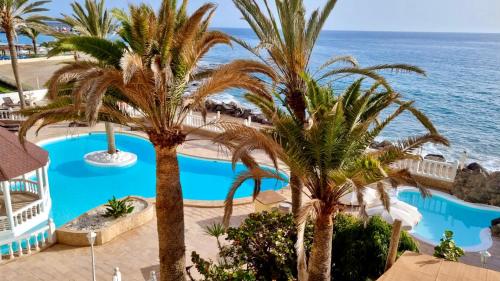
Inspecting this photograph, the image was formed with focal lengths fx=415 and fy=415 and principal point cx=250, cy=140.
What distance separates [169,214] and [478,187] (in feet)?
37.5

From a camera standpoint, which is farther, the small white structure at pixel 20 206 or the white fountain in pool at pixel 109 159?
the white fountain in pool at pixel 109 159

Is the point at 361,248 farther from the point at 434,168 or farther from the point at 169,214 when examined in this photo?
the point at 434,168

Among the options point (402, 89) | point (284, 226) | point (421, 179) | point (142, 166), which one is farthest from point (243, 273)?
point (402, 89)

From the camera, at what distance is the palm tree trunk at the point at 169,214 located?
762cm

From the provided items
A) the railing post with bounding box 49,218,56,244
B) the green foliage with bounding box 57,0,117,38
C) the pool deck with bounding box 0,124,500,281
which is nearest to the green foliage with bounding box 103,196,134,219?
the pool deck with bounding box 0,124,500,281

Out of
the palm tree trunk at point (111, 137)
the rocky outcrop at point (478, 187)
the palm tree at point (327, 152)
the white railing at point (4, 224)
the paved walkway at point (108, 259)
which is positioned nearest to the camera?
the palm tree at point (327, 152)

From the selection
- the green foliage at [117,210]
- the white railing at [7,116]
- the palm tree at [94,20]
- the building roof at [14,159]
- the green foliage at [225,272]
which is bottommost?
the green foliage at [117,210]

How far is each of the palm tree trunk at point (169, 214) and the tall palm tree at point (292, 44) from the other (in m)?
2.48

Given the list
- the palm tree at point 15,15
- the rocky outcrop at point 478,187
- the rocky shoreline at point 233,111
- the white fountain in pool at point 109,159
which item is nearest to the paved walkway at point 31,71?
the palm tree at point 15,15

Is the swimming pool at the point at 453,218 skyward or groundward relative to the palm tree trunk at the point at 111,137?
groundward

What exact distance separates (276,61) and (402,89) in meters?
53.9

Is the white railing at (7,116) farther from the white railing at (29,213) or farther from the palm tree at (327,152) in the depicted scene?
the palm tree at (327,152)

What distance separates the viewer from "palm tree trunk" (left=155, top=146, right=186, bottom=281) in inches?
300

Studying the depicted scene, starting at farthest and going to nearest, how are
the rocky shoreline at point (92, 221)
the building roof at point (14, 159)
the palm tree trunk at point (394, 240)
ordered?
the rocky shoreline at point (92, 221), the building roof at point (14, 159), the palm tree trunk at point (394, 240)
